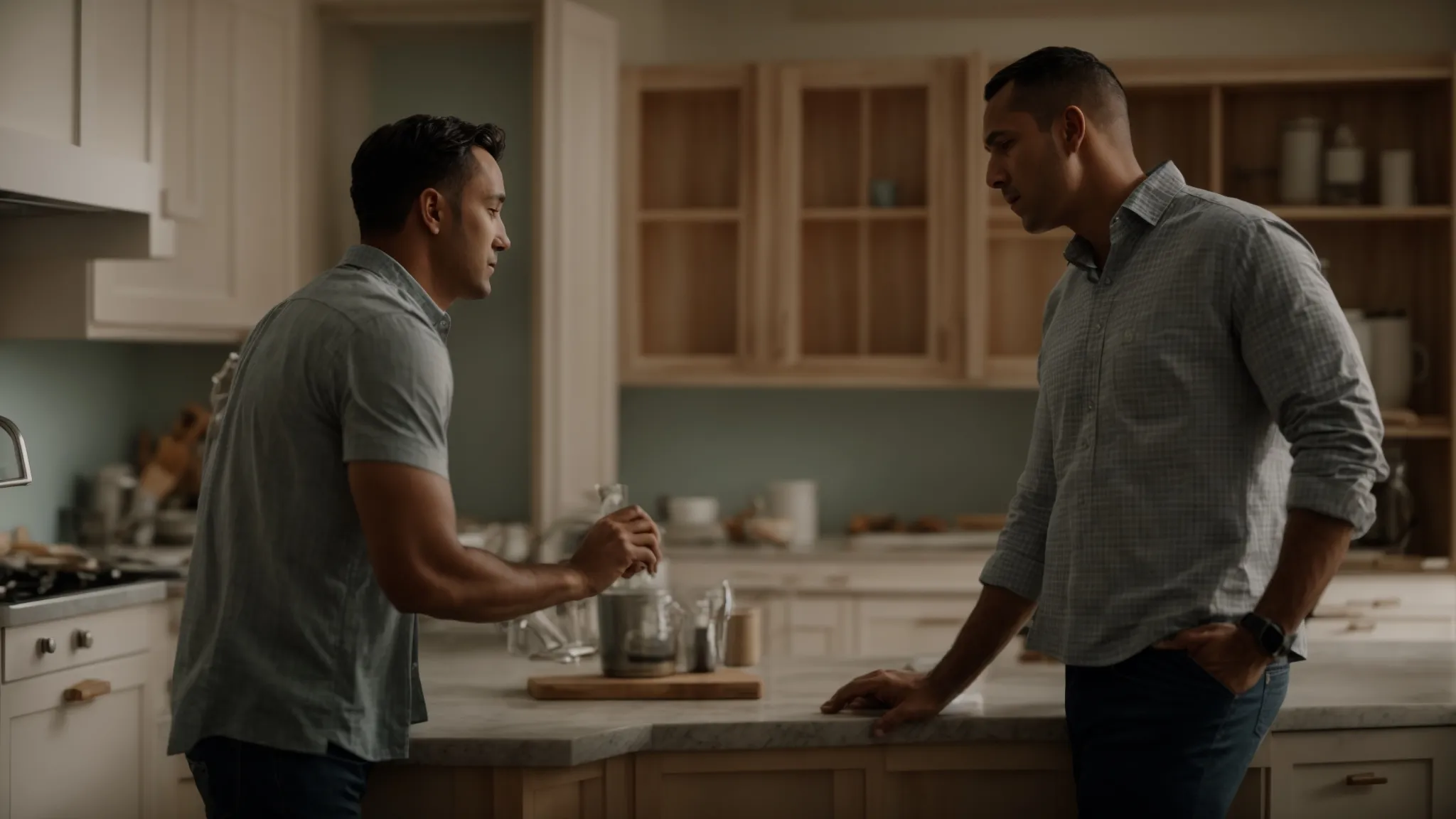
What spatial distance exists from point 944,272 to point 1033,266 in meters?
0.36

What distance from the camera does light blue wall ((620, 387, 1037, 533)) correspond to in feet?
15.7

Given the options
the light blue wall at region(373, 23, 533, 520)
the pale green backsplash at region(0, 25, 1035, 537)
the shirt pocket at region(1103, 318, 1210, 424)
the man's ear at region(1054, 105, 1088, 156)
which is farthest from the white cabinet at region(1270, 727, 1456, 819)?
the light blue wall at region(373, 23, 533, 520)

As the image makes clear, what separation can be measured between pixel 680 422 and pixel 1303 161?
6.83ft

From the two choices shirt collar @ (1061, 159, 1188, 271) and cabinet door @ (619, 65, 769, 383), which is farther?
cabinet door @ (619, 65, 769, 383)

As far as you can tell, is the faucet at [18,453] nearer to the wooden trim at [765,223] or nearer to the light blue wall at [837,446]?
the wooden trim at [765,223]

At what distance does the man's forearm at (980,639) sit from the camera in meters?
1.89

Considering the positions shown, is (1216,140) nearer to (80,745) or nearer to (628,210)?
(628,210)

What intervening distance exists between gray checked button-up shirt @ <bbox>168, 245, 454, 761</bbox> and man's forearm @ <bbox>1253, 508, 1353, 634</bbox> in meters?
0.89

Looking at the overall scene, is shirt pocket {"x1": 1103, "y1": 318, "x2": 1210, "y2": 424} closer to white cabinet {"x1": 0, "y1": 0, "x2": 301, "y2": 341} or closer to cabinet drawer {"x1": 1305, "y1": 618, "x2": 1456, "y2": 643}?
white cabinet {"x1": 0, "y1": 0, "x2": 301, "y2": 341}

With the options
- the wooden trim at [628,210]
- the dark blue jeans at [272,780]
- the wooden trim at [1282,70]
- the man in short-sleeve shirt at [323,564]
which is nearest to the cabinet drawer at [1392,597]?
the wooden trim at [1282,70]

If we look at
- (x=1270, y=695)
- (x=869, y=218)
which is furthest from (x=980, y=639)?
(x=869, y=218)

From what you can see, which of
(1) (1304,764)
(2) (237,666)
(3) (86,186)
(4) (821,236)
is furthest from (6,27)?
(1) (1304,764)

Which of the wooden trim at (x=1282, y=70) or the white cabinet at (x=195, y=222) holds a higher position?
the wooden trim at (x=1282, y=70)

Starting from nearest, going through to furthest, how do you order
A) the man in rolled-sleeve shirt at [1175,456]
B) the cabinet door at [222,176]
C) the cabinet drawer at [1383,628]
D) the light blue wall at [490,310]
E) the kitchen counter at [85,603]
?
the man in rolled-sleeve shirt at [1175,456]
the kitchen counter at [85,603]
the cabinet door at [222,176]
the cabinet drawer at [1383,628]
the light blue wall at [490,310]
